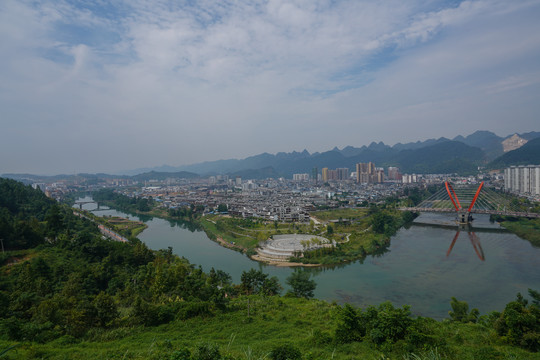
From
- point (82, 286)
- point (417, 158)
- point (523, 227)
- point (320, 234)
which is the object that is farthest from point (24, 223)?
point (417, 158)

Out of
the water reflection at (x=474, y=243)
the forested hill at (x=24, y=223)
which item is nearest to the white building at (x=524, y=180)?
the water reflection at (x=474, y=243)

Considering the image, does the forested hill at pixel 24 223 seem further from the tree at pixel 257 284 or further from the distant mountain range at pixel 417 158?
the distant mountain range at pixel 417 158

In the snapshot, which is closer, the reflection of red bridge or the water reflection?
the water reflection

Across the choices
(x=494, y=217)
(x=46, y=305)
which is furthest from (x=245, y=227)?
(x=494, y=217)

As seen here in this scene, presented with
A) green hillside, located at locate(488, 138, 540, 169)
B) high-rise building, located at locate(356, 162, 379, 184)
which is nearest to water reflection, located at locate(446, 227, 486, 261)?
high-rise building, located at locate(356, 162, 379, 184)

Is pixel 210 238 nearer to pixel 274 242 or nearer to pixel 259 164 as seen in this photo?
pixel 274 242

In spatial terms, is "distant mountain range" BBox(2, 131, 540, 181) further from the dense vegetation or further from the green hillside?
the dense vegetation

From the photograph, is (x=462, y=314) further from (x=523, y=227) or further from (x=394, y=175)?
(x=394, y=175)
